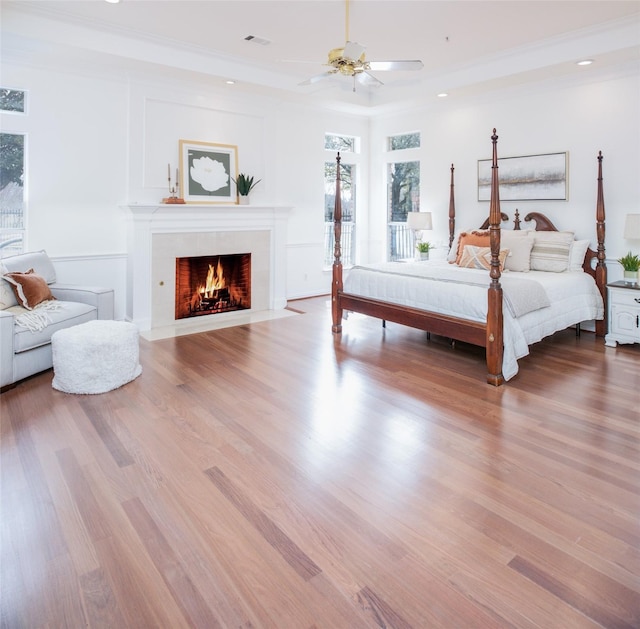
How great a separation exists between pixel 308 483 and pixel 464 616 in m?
1.00

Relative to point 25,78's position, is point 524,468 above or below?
below

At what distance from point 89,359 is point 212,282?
9.37 ft

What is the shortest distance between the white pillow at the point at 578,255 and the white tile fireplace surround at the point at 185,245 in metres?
3.68

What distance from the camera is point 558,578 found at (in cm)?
175

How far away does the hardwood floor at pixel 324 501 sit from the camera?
1.65 meters

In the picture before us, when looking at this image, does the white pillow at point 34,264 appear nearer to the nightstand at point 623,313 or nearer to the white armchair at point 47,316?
the white armchair at point 47,316

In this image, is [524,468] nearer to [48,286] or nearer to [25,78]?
[48,286]

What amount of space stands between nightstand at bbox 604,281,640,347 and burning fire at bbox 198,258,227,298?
15.0ft

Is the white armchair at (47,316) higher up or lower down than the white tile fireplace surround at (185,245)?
lower down

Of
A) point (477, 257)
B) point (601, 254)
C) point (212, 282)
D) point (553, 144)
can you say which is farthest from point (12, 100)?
point (601, 254)

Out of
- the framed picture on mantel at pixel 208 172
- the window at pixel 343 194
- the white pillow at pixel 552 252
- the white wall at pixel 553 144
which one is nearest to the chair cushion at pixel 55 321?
the framed picture on mantel at pixel 208 172

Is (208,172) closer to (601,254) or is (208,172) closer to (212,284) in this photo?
(212,284)

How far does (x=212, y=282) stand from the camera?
6.36 metres

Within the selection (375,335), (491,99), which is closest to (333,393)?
(375,335)
